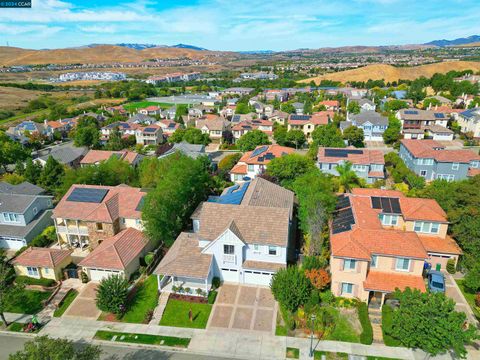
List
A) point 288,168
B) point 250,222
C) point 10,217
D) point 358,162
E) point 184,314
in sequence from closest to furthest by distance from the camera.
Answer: point 184,314 < point 250,222 < point 10,217 < point 288,168 < point 358,162

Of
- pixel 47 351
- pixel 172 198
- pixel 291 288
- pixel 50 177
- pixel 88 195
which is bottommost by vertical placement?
pixel 291 288

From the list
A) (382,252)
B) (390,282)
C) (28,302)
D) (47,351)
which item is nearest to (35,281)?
(28,302)

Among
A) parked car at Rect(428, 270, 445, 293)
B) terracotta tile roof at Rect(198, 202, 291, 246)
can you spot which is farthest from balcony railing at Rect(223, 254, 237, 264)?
parked car at Rect(428, 270, 445, 293)

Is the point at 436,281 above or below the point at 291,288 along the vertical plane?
below

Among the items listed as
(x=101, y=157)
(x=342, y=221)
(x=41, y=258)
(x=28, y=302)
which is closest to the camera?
(x=28, y=302)

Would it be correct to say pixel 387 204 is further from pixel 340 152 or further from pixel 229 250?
pixel 340 152

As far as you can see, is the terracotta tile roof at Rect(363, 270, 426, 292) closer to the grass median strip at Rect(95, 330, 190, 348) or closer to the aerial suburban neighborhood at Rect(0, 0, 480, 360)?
the aerial suburban neighborhood at Rect(0, 0, 480, 360)

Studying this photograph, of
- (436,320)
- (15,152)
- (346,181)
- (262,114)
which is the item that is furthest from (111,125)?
(436,320)
